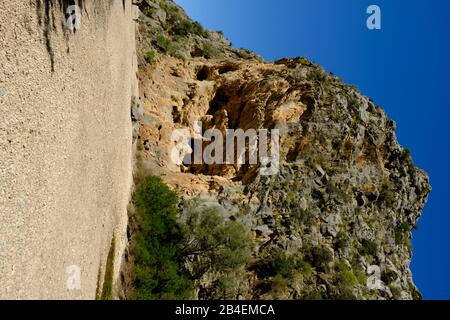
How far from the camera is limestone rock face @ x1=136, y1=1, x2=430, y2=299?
2355 cm

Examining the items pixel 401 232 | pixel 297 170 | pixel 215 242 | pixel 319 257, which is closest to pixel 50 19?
pixel 215 242

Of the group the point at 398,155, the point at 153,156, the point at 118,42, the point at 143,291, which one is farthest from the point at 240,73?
the point at 143,291

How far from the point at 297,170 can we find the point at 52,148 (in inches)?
751

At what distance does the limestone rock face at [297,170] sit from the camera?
2355 centimetres

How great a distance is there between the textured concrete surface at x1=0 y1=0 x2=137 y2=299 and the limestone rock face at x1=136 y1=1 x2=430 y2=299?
9853 millimetres

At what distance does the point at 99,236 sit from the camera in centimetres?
1366

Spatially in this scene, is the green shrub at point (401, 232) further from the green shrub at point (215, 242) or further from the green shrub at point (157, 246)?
the green shrub at point (157, 246)

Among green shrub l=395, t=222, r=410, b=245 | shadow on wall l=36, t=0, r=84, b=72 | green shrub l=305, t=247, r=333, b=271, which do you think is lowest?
green shrub l=305, t=247, r=333, b=271

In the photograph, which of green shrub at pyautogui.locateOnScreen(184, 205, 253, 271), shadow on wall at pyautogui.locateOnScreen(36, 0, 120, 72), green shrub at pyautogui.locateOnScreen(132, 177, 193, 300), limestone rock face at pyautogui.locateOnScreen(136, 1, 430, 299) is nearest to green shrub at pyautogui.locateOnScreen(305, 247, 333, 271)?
limestone rock face at pyautogui.locateOnScreen(136, 1, 430, 299)

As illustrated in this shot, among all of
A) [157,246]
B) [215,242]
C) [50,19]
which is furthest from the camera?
[215,242]

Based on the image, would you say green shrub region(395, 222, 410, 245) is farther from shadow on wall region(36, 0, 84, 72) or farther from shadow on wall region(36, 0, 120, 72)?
shadow on wall region(36, 0, 84, 72)

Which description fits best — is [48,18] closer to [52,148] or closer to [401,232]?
[52,148]

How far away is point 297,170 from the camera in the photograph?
2662cm

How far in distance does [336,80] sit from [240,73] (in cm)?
682
